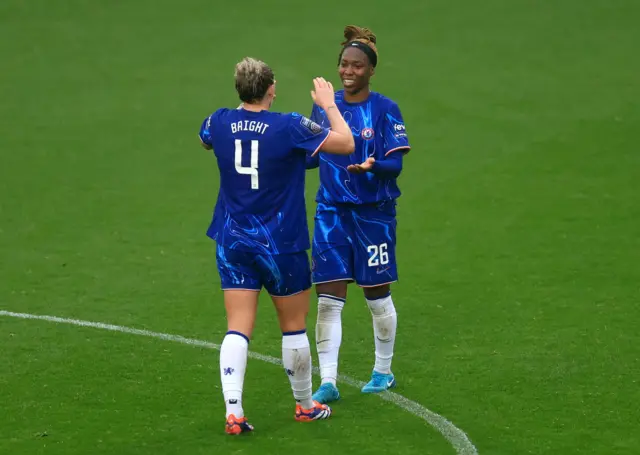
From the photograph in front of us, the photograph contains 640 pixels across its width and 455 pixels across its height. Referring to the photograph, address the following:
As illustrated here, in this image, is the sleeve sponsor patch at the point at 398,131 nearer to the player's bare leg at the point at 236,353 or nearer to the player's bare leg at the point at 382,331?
the player's bare leg at the point at 382,331

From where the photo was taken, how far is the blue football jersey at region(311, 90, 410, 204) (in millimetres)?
7895

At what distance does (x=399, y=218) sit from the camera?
42.0 feet

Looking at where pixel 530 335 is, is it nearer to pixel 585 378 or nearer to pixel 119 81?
pixel 585 378

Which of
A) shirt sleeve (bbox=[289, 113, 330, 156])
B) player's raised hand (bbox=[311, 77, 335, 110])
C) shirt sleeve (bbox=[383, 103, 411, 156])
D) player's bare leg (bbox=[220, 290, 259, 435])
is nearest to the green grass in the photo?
player's bare leg (bbox=[220, 290, 259, 435])

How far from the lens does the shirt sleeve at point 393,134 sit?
783 centimetres

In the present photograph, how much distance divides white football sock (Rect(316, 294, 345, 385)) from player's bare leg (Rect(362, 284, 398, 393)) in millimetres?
250

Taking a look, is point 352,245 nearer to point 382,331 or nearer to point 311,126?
point 382,331

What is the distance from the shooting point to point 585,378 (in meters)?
8.38

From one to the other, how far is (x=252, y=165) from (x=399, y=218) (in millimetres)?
5892

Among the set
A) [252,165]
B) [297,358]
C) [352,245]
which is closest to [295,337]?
[297,358]

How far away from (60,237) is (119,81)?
5195mm

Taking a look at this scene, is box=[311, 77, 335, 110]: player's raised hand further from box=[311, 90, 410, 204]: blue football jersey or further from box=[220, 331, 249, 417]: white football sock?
box=[220, 331, 249, 417]: white football sock

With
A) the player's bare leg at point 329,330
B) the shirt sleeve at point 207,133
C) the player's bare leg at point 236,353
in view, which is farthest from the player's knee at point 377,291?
the shirt sleeve at point 207,133

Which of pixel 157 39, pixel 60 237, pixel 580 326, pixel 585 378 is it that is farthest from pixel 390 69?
pixel 585 378
